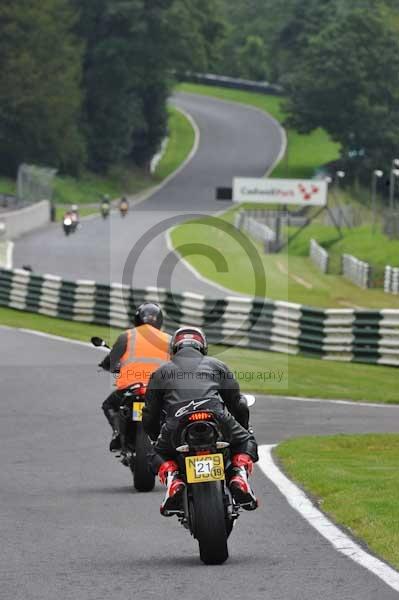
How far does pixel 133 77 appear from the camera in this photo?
359 ft

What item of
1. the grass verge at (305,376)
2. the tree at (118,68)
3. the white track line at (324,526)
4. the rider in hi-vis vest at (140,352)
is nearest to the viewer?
the white track line at (324,526)

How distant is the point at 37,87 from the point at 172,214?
598 inches

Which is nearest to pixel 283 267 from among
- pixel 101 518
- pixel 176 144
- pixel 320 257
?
pixel 320 257

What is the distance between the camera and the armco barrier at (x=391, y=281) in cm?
5428

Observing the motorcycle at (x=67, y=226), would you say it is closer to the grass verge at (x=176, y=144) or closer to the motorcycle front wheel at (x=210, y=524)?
the grass verge at (x=176, y=144)

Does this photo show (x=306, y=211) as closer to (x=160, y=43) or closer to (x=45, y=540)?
(x=160, y=43)

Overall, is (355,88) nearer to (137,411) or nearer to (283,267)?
(283,267)

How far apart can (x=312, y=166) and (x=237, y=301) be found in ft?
301

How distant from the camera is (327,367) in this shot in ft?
84.7

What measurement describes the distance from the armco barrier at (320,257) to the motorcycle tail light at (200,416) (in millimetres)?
52905

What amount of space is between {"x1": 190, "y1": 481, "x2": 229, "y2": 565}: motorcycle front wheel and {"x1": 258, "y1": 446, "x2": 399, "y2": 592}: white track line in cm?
80

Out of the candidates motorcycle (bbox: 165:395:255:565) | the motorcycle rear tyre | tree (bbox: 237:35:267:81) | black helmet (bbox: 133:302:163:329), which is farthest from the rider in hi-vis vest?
tree (bbox: 237:35:267:81)

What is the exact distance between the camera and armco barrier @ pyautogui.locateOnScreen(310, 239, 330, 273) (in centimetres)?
6230

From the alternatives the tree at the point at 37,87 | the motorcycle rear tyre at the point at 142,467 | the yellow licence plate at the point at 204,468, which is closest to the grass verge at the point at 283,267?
the tree at the point at 37,87
